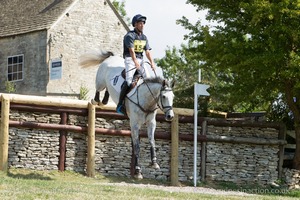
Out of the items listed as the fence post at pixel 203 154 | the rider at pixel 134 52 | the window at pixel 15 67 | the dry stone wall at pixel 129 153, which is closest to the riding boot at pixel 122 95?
the rider at pixel 134 52

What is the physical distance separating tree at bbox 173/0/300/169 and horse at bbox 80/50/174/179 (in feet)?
13.8

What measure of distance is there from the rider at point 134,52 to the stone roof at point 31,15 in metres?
17.9

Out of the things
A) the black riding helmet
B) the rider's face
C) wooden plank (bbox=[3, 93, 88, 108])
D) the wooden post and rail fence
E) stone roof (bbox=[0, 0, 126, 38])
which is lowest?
the wooden post and rail fence

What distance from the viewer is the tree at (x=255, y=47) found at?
1975 cm

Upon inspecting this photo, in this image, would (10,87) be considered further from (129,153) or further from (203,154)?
(203,154)

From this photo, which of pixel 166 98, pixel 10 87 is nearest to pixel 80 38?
pixel 10 87

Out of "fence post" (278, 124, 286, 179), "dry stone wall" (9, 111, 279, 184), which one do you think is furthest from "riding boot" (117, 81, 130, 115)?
"fence post" (278, 124, 286, 179)

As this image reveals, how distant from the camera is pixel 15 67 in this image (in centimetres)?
3522

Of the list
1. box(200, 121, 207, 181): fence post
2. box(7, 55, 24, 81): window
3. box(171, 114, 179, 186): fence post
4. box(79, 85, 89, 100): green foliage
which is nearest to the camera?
box(171, 114, 179, 186): fence post

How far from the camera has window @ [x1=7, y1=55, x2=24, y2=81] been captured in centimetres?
3481

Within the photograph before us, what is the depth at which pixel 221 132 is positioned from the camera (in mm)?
21594

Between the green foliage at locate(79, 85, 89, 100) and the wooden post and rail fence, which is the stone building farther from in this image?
the wooden post and rail fence

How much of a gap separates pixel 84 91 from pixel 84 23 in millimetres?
3614

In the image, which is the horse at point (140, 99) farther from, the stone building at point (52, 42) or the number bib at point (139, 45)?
the stone building at point (52, 42)
